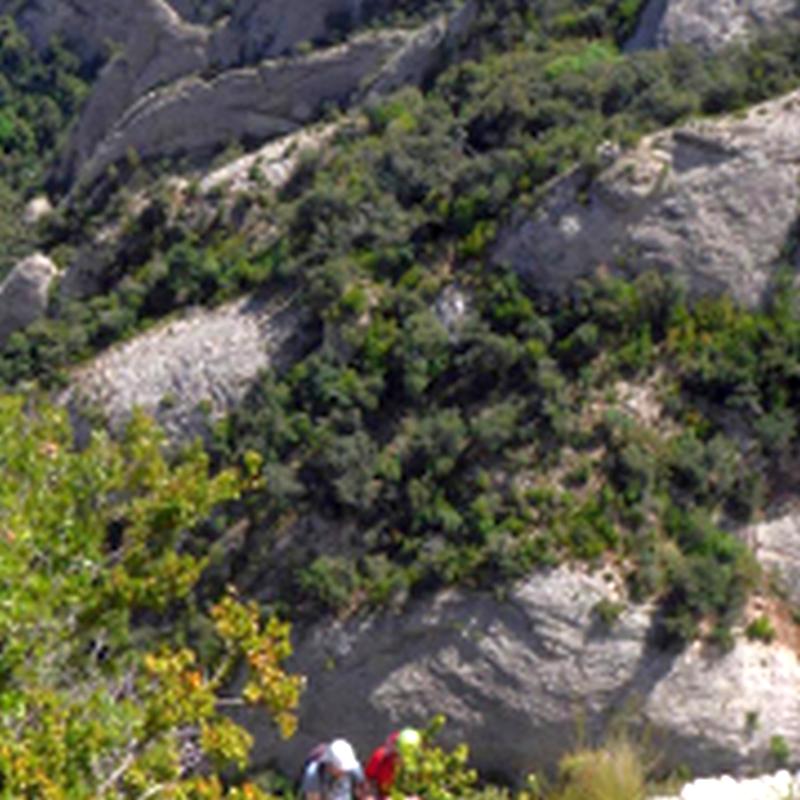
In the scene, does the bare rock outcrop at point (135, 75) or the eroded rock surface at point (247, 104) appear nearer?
the eroded rock surface at point (247, 104)

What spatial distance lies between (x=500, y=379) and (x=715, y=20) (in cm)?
628

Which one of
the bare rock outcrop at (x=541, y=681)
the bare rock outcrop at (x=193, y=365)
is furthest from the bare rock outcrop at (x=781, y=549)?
the bare rock outcrop at (x=193, y=365)

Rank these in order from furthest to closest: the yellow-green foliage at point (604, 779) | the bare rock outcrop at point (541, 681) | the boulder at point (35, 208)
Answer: the boulder at point (35, 208)
the bare rock outcrop at point (541, 681)
the yellow-green foliage at point (604, 779)

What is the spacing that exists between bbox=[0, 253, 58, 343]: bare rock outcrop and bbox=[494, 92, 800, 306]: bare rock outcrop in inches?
359

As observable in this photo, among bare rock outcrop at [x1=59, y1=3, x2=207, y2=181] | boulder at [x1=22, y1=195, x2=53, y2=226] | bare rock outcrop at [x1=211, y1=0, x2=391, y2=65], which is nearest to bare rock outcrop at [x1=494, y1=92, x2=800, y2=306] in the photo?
bare rock outcrop at [x1=211, y1=0, x2=391, y2=65]

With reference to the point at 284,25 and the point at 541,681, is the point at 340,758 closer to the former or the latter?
the point at 541,681

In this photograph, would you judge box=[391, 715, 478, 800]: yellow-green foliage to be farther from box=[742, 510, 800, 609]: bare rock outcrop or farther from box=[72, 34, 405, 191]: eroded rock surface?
box=[72, 34, 405, 191]: eroded rock surface

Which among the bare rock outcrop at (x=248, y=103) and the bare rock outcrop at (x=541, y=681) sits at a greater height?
the bare rock outcrop at (x=248, y=103)

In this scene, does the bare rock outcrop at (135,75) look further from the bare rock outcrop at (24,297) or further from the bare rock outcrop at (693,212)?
the bare rock outcrop at (693,212)

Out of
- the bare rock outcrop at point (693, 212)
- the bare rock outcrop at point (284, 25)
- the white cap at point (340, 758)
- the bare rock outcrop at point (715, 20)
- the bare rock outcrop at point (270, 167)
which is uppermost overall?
the bare rock outcrop at point (715, 20)

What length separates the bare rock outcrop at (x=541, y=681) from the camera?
13320 millimetres

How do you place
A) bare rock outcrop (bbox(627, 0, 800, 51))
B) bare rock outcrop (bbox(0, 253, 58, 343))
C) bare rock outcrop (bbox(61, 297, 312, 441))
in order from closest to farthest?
bare rock outcrop (bbox(61, 297, 312, 441))
bare rock outcrop (bbox(627, 0, 800, 51))
bare rock outcrop (bbox(0, 253, 58, 343))

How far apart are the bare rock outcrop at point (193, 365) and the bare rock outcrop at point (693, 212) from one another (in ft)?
11.4

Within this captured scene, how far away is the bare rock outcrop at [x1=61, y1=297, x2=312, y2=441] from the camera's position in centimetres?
1703
